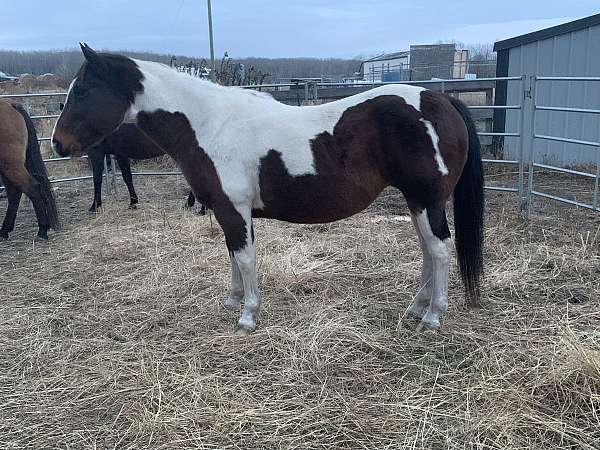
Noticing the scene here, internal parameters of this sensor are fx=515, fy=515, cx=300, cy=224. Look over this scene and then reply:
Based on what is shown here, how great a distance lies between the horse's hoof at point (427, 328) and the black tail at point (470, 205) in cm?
40

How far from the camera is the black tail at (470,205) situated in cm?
295

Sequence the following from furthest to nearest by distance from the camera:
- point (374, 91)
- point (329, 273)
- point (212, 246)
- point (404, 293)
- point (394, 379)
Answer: point (212, 246) < point (329, 273) < point (404, 293) < point (374, 91) < point (394, 379)

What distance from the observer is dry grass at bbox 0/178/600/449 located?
85.0 inches

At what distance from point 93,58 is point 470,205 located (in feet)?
7.47

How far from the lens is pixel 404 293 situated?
3.54 meters

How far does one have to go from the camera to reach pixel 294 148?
9.16 feet

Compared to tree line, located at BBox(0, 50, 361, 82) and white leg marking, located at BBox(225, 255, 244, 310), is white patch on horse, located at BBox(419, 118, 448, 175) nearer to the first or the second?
white leg marking, located at BBox(225, 255, 244, 310)

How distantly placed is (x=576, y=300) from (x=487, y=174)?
15.1 ft

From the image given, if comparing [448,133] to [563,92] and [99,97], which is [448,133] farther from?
[563,92]

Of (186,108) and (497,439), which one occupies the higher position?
(186,108)

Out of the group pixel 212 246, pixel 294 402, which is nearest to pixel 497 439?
pixel 294 402

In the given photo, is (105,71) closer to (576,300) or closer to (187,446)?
(187,446)

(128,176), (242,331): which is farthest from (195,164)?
(128,176)

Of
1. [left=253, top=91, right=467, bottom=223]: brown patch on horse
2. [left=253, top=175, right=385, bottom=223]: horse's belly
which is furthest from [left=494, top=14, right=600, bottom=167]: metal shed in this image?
[left=253, top=175, right=385, bottom=223]: horse's belly
